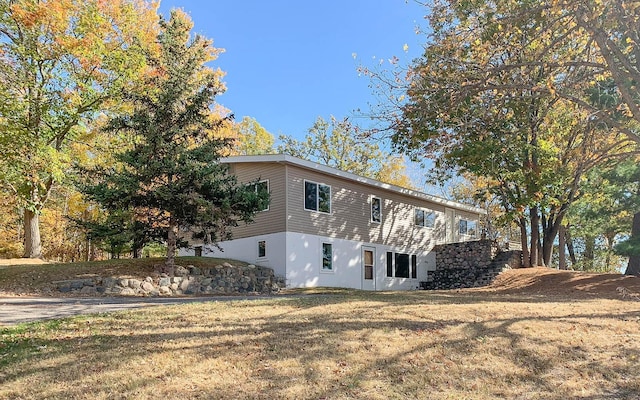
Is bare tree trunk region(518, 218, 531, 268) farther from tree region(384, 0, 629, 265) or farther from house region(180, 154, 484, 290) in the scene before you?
tree region(384, 0, 629, 265)

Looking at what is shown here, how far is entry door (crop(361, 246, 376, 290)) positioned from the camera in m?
21.1

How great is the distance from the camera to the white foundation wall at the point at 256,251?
59.1 ft

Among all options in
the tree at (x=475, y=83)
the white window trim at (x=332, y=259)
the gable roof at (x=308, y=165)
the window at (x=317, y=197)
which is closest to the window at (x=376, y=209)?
the gable roof at (x=308, y=165)

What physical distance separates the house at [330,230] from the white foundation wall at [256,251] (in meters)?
0.03

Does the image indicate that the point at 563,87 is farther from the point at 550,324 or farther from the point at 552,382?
the point at 552,382

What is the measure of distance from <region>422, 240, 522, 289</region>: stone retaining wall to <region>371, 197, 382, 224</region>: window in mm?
4750

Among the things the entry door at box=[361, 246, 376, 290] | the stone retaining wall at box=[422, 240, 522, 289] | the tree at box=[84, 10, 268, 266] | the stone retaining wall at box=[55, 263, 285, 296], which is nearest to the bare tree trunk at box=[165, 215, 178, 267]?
the tree at box=[84, 10, 268, 266]

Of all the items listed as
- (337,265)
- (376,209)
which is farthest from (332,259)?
(376,209)

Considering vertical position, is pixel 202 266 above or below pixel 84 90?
below

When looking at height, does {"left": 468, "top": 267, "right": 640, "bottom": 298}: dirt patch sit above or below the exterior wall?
below

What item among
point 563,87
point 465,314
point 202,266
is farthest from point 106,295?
point 563,87

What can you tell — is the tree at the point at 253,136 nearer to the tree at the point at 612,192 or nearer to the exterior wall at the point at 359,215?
the exterior wall at the point at 359,215

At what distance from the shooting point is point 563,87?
10.3 metres

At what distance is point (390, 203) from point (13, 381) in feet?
62.0
